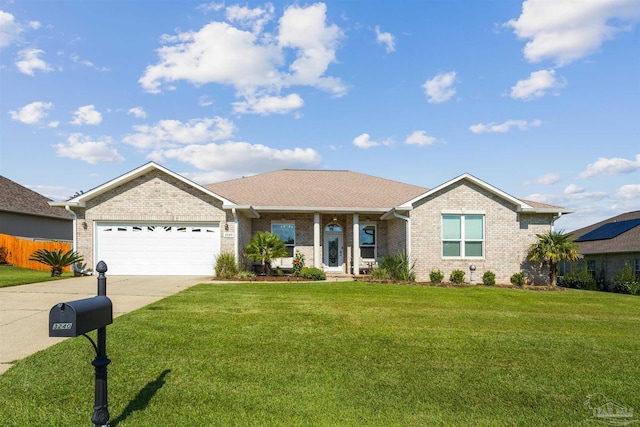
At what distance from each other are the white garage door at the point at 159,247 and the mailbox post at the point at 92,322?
14.4 meters

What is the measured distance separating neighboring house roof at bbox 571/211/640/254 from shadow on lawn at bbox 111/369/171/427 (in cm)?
1967

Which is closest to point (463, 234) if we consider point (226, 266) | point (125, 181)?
point (226, 266)

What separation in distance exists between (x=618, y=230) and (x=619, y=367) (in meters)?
22.1

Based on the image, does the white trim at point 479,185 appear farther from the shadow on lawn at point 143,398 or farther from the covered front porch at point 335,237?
the shadow on lawn at point 143,398

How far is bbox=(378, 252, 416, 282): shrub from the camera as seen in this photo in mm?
17592

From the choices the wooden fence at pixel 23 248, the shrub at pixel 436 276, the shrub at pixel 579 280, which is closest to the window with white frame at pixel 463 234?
the shrub at pixel 436 276

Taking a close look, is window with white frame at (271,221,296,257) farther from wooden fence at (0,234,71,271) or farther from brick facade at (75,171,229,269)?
wooden fence at (0,234,71,271)

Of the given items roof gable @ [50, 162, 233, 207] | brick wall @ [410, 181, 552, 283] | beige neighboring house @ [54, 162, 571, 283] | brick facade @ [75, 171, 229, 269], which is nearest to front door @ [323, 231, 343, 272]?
beige neighboring house @ [54, 162, 571, 283]

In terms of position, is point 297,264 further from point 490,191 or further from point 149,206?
point 490,191

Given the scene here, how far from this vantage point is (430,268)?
18.2m

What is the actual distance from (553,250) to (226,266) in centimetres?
1347

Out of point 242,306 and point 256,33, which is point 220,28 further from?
point 242,306

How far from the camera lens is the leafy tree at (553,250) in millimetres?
17250

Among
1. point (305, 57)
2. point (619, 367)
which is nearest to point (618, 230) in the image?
point (305, 57)
